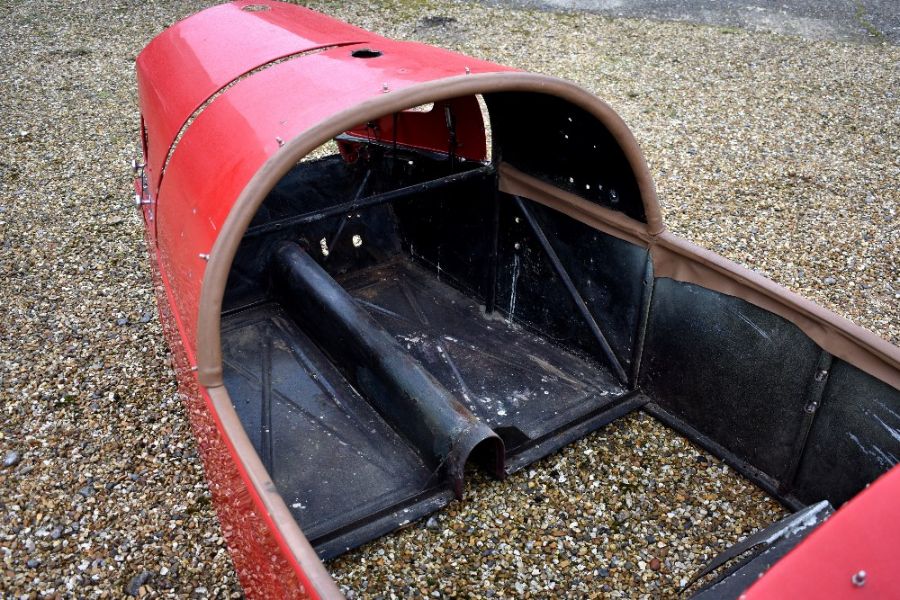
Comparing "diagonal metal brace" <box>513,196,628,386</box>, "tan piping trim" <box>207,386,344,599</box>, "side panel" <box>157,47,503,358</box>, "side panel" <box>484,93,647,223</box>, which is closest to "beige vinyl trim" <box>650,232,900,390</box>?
"side panel" <box>484,93,647,223</box>

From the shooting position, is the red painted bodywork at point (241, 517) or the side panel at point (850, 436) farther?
the side panel at point (850, 436)

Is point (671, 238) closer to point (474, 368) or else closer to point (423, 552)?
point (474, 368)

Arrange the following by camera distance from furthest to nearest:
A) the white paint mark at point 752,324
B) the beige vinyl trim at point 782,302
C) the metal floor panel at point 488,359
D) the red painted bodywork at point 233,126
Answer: the metal floor panel at point 488,359 → the white paint mark at point 752,324 → the beige vinyl trim at point 782,302 → the red painted bodywork at point 233,126

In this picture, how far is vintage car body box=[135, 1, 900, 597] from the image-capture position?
268cm

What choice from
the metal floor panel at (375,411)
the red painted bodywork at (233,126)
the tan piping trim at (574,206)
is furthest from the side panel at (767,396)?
the red painted bodywork at (233,126)

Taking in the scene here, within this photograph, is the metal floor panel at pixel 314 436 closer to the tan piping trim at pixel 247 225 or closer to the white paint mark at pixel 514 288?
the tan piping trim at pixel 247 225

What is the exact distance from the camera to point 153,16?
36.8 feet

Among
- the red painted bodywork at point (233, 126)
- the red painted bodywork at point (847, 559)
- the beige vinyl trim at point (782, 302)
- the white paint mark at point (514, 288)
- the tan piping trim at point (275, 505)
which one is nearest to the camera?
the red painted bodywork at point (847, 559)

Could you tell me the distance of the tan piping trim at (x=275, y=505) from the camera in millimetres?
2086

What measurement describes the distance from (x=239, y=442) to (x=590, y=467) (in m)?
2.04

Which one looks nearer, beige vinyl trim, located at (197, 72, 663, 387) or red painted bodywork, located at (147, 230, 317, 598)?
red painted bodywork, located at (147, 230, 317, 598)

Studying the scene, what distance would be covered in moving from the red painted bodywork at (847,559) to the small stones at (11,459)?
386cm

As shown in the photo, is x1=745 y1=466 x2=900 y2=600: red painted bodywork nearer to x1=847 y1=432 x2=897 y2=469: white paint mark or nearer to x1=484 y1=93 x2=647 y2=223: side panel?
x1=847 y1=432 x2=897 y2=469: white paint mark

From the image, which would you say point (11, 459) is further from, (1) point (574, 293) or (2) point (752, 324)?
(2) point (752, 324)
